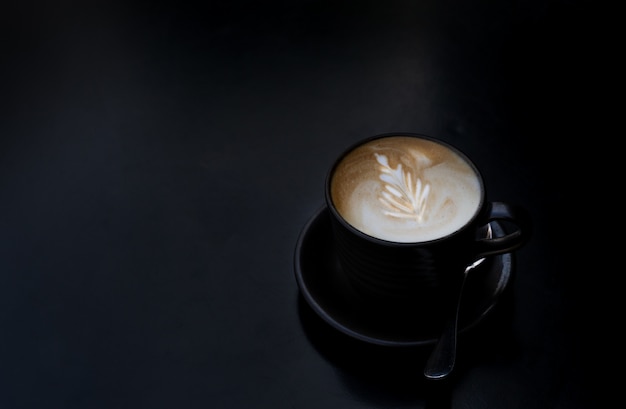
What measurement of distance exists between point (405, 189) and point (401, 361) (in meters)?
0.17

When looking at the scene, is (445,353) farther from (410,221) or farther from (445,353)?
(410,221)

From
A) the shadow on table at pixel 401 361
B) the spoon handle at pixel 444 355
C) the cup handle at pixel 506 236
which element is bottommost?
the shadow on table at pixel 401 361

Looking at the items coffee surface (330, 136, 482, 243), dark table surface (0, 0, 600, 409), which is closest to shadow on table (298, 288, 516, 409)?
dark table surface (0, 0, 600, 409)

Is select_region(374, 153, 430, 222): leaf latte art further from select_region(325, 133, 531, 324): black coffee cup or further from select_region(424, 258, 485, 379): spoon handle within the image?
select_region(424, 258, 485, 379): spoon handle

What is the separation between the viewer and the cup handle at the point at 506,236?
2.11 feet

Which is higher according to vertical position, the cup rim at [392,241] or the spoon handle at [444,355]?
the cup rim at [392,241]

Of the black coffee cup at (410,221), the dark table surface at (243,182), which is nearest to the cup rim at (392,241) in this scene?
the black coffee cup at (410,221)

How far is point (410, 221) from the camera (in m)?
0.68

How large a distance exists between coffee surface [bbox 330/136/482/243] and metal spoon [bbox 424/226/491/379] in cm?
8

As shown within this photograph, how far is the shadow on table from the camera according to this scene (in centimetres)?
66

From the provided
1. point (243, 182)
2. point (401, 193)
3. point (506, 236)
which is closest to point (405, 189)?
point (401, 193)

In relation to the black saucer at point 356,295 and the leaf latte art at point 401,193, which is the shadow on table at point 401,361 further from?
the leaf latte art at point 401,193

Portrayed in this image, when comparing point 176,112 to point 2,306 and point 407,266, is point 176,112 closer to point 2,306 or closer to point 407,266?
point 2,306

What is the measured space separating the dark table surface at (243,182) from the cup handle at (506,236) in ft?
0.19
